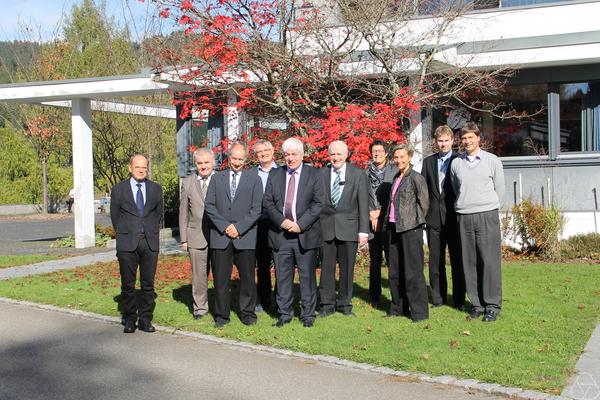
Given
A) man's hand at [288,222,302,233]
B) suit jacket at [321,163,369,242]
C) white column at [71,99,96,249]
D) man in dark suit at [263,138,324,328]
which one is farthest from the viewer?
white column at [71,99,96,249]

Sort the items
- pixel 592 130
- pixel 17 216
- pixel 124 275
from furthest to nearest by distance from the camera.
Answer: pixel 17 216 → pixel 592 130 → pixel 124 275

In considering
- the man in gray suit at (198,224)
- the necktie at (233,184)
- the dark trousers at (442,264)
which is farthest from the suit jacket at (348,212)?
the man in gray suit at (198,224)

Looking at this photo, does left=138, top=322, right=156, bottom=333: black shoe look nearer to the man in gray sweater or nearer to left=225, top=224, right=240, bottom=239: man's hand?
left=225, top=224, right=240, bottom=239: man's hand

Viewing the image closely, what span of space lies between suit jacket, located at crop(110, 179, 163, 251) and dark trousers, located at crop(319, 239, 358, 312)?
6.35ft

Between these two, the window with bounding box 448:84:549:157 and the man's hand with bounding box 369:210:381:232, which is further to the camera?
the window with bounding box 448:84:549:157

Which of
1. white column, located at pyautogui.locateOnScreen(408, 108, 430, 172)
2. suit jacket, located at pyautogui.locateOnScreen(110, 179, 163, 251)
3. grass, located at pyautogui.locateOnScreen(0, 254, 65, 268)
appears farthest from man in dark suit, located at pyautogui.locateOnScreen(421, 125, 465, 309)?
grass, located at pyautogui.locateOnScreen(0, 254, 65, 268)

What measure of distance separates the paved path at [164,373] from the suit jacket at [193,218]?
118 cm

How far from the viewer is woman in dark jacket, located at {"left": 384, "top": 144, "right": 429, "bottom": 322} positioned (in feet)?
27.5

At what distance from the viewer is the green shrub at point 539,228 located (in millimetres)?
13414

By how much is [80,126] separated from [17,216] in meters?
20.2

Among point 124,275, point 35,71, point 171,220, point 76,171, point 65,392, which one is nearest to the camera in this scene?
point 65,392

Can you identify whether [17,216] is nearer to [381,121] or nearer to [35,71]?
[35,71]

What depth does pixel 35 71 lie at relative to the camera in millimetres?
33844

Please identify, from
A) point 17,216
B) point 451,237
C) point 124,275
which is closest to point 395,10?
point 451,237
